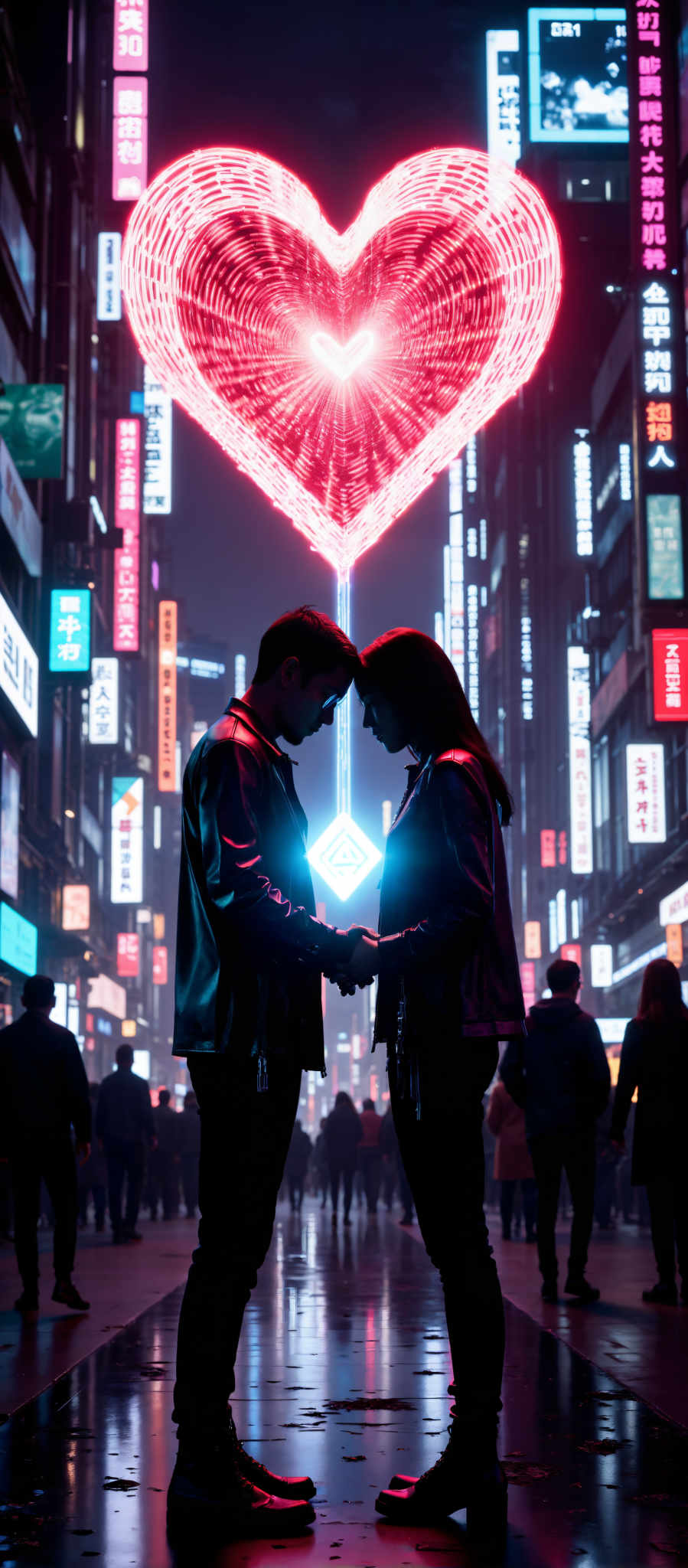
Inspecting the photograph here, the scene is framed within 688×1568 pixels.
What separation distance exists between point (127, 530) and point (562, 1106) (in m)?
36.6

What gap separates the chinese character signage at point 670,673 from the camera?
29500 mm

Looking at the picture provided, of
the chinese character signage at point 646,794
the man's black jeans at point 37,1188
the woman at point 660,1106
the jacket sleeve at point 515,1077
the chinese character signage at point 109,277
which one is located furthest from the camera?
the chinese character signage at point 109,277

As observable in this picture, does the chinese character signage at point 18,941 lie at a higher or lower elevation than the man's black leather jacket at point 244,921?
higher

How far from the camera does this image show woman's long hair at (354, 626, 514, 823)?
13.8ft

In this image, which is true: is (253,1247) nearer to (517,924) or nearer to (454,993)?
(454,993)

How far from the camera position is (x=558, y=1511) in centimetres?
385

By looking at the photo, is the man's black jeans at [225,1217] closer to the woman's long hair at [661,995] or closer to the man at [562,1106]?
the man at [562,1106]

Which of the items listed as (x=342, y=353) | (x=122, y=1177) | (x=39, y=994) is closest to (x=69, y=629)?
(x=342, y=353)

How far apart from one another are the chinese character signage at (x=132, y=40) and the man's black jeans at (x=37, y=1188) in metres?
33.7

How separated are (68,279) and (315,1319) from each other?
32.1m

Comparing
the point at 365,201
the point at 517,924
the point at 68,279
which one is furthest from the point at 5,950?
the point at 517,924

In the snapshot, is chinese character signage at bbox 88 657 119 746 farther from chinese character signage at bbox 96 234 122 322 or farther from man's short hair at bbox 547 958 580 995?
man's short hair at bbox 547 958 580 995

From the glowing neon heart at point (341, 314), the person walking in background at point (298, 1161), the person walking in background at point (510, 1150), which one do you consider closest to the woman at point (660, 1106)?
the person walking in background at point (510, 1150)

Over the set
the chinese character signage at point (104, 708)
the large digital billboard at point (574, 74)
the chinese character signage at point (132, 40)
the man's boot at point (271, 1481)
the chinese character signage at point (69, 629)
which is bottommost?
the man's boot at point (271, 1481)
